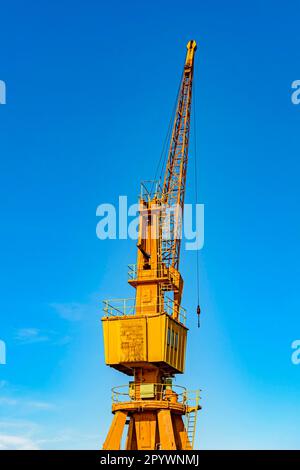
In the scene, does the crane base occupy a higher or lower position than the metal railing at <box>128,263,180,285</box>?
lower

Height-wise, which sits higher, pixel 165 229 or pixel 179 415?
pixel 165 229

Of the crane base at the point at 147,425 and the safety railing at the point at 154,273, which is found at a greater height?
the safety railing at the point at 154,273

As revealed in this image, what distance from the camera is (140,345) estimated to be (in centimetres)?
5647

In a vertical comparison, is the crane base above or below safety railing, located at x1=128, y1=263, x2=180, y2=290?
below

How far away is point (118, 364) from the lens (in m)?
57.4

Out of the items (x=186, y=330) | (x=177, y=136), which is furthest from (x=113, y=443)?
(x=177, y=136)

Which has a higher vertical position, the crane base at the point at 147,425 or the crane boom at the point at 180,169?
the crane boom at the point at 180,169

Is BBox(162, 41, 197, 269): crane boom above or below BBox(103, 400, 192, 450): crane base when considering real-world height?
above

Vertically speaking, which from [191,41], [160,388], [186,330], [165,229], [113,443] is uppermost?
[191,41]
